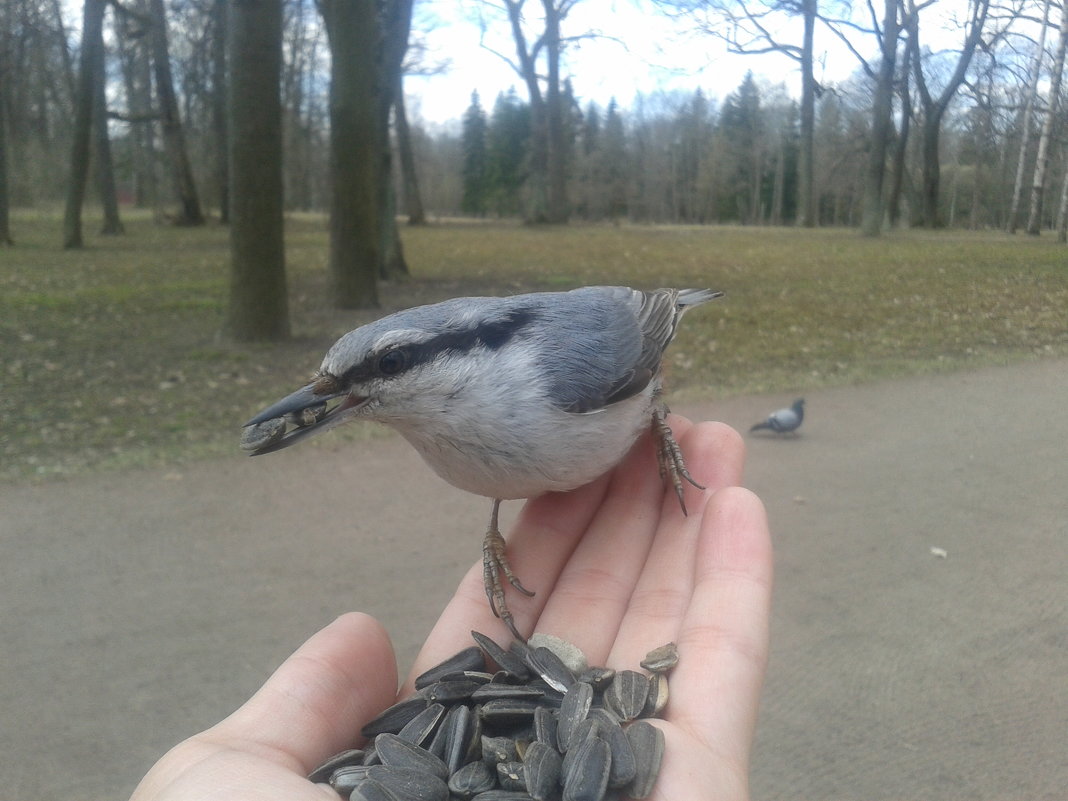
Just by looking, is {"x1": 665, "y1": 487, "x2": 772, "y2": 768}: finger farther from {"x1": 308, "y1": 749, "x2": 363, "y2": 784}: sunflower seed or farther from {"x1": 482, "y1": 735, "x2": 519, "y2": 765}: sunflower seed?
{"x1": 308, "y1": 749, "x2": 363, "y2": 784}: sunflower seed

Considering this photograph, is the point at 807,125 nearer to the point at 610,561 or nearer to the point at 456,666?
the point at 610,561

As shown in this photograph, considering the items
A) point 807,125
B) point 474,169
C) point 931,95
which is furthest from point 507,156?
point 931,95

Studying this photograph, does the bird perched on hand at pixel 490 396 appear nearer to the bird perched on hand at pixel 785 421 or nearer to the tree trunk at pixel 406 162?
the bird perched on hand at pixel 785 421

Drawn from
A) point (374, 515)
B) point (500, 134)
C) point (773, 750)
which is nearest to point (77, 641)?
point (374, 515)

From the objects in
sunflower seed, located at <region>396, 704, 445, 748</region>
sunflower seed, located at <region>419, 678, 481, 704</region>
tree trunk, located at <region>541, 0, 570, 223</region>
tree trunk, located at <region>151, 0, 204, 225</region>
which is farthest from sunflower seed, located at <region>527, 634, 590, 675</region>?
tree trunk, located at <region>151, 0, 204, 225</region>

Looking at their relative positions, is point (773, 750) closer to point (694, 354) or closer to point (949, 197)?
point (694, 354)

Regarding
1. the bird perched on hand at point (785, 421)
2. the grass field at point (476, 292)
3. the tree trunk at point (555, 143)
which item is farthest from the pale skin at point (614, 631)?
the tree trunk at point (555, 143)

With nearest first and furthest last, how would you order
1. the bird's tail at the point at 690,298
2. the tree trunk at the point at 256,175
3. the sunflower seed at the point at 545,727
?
the sunflower seed at the point at 545,727 → the bird's tail at the point at 690,298 → the tree trunk at the point at 256,175
